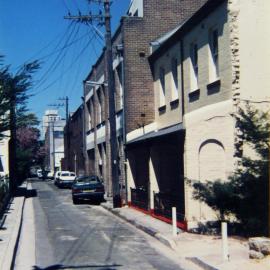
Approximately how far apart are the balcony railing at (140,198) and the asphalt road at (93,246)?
1.66m

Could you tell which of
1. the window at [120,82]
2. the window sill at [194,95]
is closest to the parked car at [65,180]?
the window at [120,82]

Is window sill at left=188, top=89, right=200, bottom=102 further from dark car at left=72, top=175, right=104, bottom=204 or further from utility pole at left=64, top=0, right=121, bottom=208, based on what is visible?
dark car at left=72, top=175, right=104, bottom=204

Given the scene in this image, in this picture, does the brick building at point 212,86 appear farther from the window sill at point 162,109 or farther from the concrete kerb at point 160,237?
the window sill at point 162,109

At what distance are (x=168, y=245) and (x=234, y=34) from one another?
5974 mm

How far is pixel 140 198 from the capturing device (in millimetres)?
25516

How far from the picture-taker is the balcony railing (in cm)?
2434

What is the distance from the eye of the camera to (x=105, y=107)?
37.0m

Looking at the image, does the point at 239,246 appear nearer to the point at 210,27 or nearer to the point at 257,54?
the point at 257,54

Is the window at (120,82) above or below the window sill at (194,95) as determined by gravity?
above

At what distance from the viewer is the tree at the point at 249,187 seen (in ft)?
43.6

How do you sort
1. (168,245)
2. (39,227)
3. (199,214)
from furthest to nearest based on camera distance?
(39,227) < (199,214) < (168,245)

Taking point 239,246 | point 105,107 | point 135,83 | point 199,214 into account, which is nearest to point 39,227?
point 199,214

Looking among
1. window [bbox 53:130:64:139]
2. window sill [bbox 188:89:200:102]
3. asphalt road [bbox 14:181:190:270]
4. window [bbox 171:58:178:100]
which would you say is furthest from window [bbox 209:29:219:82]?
window [bbox 53:130:64:139]

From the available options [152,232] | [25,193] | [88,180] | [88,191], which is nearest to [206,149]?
[152,232]
